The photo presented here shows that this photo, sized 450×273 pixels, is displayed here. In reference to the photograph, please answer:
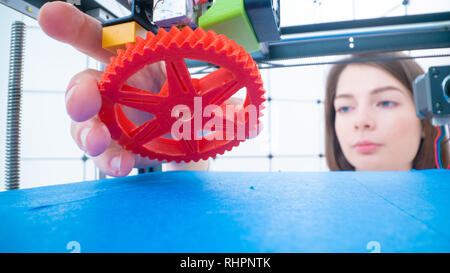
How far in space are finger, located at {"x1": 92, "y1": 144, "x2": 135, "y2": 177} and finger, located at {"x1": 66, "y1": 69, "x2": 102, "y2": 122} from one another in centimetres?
16

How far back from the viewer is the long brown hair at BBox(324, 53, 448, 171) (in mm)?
Result: 1847

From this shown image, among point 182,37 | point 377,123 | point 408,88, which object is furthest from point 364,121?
point 182,37

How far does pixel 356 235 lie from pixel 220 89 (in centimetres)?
41

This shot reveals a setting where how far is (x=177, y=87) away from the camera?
518 millimetres

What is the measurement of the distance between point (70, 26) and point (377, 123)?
214 centimetres

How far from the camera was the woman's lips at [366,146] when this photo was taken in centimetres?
193

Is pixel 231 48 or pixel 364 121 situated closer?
pixel 231 48

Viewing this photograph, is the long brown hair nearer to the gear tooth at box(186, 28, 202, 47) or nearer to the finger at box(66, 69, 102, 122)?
the gear tooth at box(186, 28, 202, 47)

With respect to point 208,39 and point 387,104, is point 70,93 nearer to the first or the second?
point 208,39

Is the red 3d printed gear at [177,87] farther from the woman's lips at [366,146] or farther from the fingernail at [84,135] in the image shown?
the woman's lips at [366,146]

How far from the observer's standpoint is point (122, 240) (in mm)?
257
